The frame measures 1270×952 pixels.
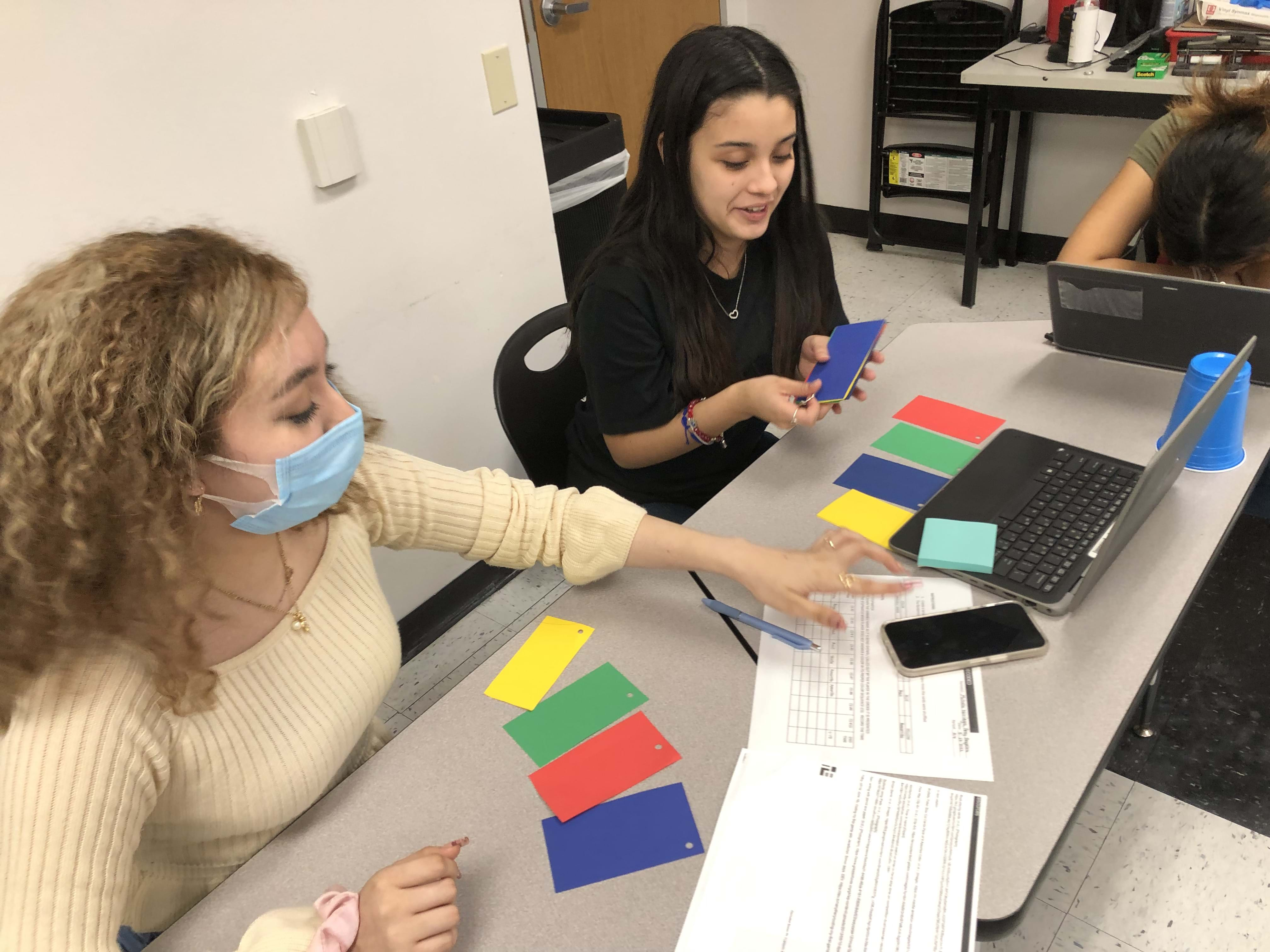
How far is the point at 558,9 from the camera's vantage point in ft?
8.85

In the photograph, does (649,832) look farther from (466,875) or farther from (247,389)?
(247,389)

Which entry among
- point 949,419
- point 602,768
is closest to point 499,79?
point 949,419

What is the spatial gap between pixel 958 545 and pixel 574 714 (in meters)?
0.51

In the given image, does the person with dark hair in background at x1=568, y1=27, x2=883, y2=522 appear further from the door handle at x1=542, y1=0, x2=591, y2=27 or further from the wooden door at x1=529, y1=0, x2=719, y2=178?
the door handle at x1=542, y1=0, x2=591, y2=27

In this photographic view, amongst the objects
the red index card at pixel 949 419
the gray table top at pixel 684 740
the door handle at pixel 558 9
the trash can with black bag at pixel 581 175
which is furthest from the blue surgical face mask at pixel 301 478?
the door handle at pixel 558 9

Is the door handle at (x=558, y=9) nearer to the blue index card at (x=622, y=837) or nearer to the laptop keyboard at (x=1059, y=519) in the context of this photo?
the laptop keyboard at (x=1059, y=519)

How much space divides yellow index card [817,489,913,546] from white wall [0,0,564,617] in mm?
1051

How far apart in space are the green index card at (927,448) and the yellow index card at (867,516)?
4.7 inches

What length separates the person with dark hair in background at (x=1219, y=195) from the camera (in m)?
1.26

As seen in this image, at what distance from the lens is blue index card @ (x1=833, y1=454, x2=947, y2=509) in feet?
3.90

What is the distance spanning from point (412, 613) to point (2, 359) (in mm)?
1396

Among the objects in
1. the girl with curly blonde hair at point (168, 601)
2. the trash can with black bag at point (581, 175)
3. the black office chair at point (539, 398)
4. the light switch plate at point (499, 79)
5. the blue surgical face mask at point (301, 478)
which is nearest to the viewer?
the girl with curly blonde hair at point (168, 601)

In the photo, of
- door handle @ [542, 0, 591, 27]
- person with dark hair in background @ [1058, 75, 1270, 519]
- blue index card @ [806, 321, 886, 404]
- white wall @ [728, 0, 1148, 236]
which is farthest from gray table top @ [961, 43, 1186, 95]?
blue index card @ [806, 321, 886, 404]

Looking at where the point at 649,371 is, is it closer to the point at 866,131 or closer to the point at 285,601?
the point at 285,601
